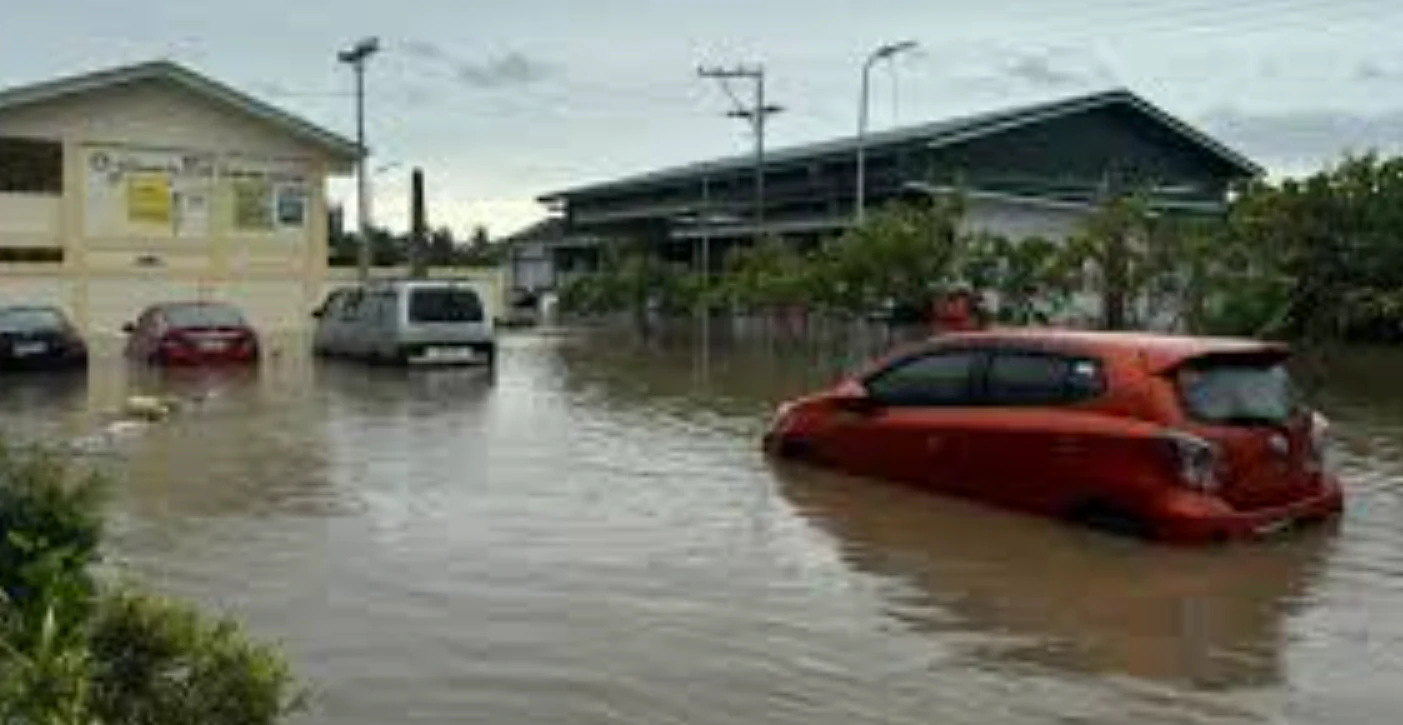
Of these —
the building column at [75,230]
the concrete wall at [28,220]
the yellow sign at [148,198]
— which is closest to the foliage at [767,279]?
the yellow sign at [148,198]

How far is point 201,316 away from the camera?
123ft

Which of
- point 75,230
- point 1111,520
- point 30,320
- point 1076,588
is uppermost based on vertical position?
point 75,230

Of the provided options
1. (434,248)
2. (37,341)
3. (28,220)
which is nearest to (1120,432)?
(37,341)

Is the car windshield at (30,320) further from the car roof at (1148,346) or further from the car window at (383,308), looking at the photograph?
the car roof at (1148,346)

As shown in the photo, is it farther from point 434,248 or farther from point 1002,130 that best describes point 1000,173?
point 434,248

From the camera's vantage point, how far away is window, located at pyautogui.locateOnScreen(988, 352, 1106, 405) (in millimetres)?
13688

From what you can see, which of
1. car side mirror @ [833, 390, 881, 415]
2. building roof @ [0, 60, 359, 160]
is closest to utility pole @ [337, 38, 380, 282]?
building roof @ [0, 60, 359, 160]

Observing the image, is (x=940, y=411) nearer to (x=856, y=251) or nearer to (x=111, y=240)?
(x=856, y=251)

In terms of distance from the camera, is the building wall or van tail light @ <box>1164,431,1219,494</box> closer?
van tail light @ <box>1164,431,1219,494</box>

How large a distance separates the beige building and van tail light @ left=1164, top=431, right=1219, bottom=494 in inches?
1635

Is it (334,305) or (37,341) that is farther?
(334,305)

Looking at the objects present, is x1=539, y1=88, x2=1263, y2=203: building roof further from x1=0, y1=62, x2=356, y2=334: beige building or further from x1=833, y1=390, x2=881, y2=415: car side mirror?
x1=833, y1=390, x2=881, y2=415: car side mirror

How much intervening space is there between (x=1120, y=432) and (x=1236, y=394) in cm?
83

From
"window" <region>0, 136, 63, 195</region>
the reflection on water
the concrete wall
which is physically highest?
"window" <region>0, 136, 63, 195</region>
